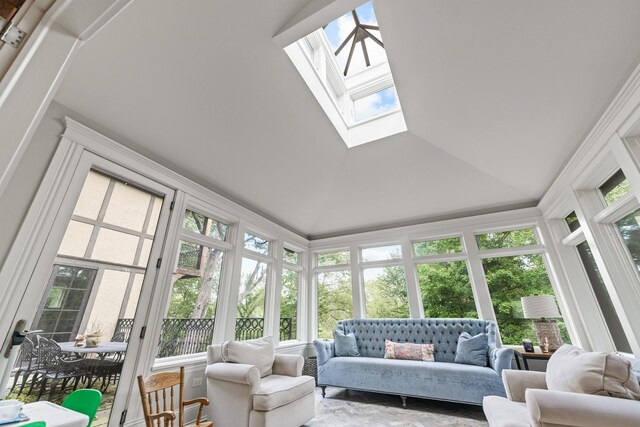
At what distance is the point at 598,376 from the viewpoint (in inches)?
68.3

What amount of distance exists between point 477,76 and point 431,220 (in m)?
2.80

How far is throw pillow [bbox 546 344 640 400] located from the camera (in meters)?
1.67

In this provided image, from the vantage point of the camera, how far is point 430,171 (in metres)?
4.31

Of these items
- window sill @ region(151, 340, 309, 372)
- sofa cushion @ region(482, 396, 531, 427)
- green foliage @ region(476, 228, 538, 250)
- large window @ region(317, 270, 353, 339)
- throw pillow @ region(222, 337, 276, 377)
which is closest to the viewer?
sofa cushion @ region(482, 396, 531, 427)

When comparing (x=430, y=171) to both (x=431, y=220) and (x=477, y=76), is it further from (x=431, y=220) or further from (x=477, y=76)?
(x=477, y=76)

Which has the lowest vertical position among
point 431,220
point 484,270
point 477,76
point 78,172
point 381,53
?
point 484,270

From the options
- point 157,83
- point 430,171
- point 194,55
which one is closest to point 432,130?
point 430,171

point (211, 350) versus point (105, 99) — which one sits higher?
point (105, 99)

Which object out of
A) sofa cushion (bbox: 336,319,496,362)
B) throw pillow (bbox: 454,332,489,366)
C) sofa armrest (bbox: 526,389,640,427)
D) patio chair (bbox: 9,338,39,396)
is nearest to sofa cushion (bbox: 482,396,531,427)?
sofa armrest (bbox: 526,389,640,427)

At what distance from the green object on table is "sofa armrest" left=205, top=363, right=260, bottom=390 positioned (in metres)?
1.22

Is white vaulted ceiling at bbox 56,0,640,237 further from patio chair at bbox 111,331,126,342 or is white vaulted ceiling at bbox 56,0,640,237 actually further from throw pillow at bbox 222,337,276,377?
throw pillow at bbox 222,337,276,377

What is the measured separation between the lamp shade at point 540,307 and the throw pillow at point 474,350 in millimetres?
653

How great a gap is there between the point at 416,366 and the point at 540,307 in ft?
5.82

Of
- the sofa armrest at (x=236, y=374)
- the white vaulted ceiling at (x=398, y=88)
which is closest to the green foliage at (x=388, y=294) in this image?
the white vaulted ceiling at (x=398, y=88)
